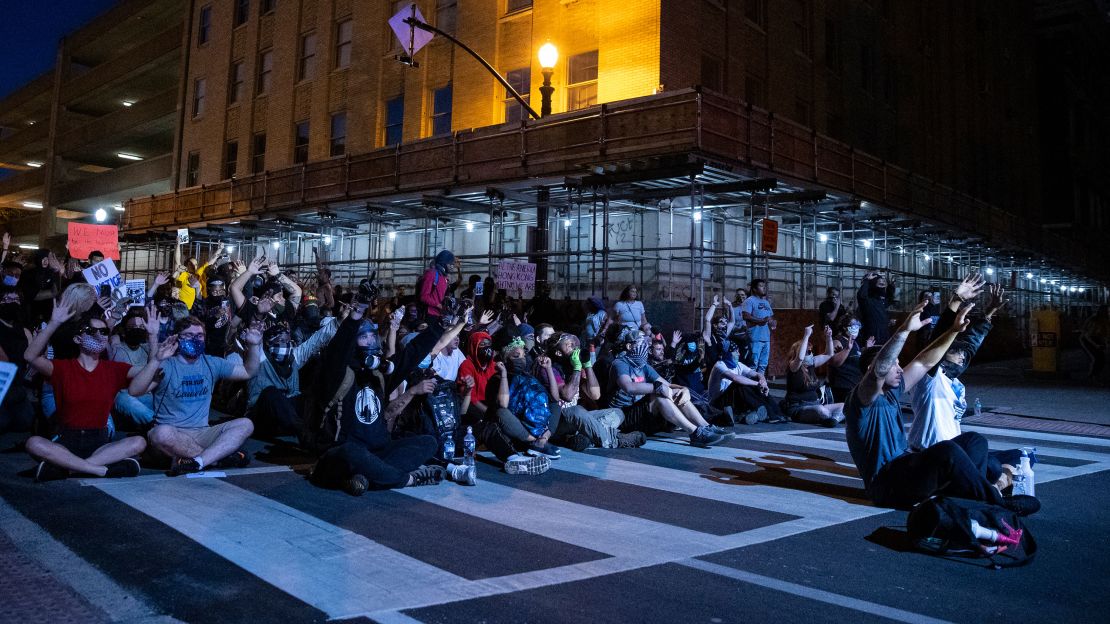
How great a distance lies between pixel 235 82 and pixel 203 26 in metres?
4.25

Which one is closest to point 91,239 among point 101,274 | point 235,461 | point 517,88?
point 101,274

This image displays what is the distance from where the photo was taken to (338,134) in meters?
28.7

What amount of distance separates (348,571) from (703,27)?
64.8 ft

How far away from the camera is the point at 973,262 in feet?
109

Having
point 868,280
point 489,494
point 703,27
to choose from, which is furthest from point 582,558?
point 703,27

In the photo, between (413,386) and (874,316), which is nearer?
(413,386)

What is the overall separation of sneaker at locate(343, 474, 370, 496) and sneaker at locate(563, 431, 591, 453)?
3.05 metres

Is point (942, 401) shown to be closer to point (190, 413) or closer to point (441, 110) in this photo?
point (190, 413)

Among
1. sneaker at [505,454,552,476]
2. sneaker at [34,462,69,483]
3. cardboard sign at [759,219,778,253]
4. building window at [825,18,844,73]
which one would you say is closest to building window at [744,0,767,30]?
building window at [825,18,844,73]

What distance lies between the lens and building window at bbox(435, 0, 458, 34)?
992 inches

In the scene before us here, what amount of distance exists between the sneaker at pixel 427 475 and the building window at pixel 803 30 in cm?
2232

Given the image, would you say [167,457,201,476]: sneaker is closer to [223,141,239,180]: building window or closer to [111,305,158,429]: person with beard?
[111,305,158,429]: person with beard

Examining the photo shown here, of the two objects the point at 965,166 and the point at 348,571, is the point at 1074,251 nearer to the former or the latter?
the point at 965,166

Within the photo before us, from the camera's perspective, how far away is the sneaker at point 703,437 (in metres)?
9.70
